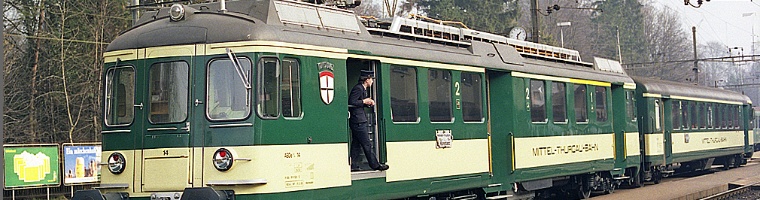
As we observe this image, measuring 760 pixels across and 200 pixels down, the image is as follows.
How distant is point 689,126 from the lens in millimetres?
26203

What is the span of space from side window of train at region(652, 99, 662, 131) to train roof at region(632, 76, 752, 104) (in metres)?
0.27

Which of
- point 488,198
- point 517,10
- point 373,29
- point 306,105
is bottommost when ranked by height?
point 488,198

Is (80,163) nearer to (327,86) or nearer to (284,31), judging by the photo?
(327,86)

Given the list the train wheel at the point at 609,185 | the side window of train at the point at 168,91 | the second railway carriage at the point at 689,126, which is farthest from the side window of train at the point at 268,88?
the second railway carriage at the point at 689,126

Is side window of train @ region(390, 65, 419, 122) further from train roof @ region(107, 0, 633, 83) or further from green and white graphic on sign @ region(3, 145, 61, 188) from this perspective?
green and white graphic on sign @ region(3, 145, 61, 188)

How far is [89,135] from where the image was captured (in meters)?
30.6

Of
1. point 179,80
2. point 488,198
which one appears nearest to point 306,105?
point 179,80

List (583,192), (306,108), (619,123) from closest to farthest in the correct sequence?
(306,108), (583,192), (619,123)

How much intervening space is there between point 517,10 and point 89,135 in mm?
29447

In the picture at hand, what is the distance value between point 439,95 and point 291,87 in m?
3.11

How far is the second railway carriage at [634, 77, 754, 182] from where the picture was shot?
74.8 ft

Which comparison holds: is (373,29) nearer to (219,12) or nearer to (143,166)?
(219,12)

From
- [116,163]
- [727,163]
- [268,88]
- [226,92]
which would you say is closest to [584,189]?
[268,88]

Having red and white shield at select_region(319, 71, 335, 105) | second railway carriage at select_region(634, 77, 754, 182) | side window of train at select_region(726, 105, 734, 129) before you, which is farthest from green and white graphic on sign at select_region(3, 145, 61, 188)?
side window of train at select_region(726, 105, 734, 129)
